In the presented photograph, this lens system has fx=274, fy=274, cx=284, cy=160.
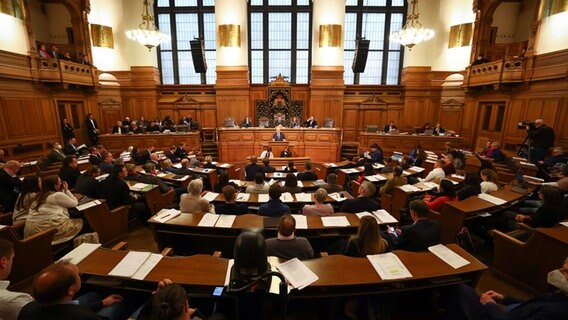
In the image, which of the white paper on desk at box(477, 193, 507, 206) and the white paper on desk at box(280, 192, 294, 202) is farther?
the white paper on desk at box(280, 192, 294, 202)

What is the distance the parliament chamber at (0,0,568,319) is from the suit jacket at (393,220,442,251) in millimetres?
220

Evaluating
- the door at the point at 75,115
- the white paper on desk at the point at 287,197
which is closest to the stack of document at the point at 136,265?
the white paper on desk at the point at 287,197

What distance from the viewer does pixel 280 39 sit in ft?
44.5

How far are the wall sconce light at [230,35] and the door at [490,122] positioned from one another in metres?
A: 10.5

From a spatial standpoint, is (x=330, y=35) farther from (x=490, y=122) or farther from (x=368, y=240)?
(x=368, y=240)

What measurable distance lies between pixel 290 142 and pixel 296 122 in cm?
160

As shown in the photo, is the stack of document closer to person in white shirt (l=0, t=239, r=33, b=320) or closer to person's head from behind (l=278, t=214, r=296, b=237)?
person in white shirt (l=0, t=239, r=33, b=320)

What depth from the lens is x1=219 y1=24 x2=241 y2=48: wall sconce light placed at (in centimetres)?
1223

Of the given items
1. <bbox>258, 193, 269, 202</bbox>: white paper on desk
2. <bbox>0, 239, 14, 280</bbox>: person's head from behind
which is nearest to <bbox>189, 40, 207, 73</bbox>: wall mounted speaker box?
<bbox>258, 193, 269, 202</bbox>: white paper on desk

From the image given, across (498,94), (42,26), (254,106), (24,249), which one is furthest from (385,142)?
(42,26)

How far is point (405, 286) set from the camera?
2.38 metres

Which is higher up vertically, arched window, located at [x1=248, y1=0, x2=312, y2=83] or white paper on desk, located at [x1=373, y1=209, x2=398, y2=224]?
arched window, located at [x1=248, y1=0, x2=312, y2=83]

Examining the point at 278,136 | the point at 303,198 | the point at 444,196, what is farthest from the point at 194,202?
the point at 278,136

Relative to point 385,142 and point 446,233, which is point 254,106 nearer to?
point 385,142
